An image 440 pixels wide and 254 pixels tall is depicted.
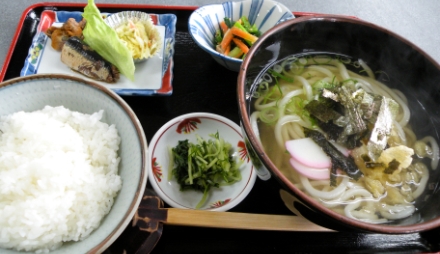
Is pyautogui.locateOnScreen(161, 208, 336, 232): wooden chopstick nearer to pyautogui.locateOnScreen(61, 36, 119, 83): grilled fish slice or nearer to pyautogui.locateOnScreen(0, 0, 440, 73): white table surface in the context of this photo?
pyautogui.locateOnScreen(61, 36, 119, 83): grilled fish slice

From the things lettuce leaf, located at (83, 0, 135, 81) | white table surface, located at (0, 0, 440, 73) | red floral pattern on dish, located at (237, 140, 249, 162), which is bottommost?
red floral pattern on dish, located at (237, 140, 249, 162)

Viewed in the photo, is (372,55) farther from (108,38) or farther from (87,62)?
(87,62)

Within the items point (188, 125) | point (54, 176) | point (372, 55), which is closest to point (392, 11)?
point (372, 55)

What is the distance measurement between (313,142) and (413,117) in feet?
1.64

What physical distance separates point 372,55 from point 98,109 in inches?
49.4

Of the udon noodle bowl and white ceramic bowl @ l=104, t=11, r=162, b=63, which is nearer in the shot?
the udon noodle bowl

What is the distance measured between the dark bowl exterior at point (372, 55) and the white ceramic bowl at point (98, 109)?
1.43 feet

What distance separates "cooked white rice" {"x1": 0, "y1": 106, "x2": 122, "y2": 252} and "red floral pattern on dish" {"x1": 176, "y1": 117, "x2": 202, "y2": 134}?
48 centimetres

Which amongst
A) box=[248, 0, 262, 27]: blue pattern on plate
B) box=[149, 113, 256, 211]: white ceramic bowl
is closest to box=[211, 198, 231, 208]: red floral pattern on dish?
box=[149, 113, 256, 211]: white ceramic bowl

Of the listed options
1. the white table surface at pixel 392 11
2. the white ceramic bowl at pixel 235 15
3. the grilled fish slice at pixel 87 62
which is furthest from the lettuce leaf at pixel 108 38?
the white table surface at pixel 392 11

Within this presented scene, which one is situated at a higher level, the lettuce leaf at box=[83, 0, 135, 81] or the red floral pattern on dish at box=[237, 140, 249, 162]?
the lettuce leaf at box=[83, 0, 135, 81]

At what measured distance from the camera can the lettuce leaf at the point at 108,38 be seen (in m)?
2.00

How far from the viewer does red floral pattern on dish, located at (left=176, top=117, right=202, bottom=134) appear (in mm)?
1800

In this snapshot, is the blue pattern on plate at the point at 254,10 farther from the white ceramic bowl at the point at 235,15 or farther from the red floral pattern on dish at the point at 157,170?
the red floral pattern on dish at the point at 157,170
